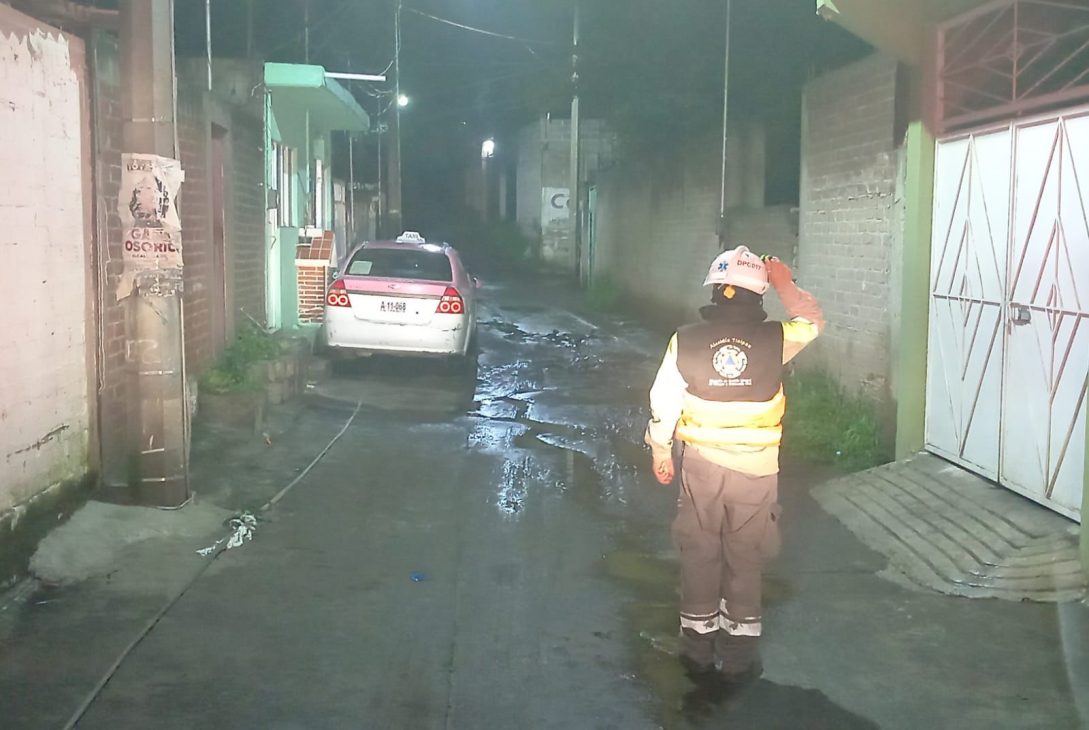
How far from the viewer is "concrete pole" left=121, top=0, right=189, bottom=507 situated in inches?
265

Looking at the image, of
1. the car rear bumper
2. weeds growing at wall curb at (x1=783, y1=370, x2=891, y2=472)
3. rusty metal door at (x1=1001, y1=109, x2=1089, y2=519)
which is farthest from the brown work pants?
the car rear bumper

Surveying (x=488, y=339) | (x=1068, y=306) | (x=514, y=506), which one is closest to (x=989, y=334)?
(x=1068, y=306)

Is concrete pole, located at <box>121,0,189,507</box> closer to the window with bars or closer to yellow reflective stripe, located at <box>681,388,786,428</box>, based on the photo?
yellow reflective stripe, located at <box>681,388,786,428</box>

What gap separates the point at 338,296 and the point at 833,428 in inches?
238

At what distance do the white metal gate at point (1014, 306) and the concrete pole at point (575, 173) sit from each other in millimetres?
17028

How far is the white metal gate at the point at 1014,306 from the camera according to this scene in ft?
20.9

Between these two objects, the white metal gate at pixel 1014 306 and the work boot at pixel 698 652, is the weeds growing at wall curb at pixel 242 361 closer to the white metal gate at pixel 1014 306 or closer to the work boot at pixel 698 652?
the white metal gate at pixel 1014 306

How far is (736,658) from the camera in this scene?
5.02 meters

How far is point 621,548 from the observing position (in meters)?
7.06

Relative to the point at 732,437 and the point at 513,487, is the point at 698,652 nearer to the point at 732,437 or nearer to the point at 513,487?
the point at 732,437

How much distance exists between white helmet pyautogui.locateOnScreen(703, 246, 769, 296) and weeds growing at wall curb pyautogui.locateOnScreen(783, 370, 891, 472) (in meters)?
4.16

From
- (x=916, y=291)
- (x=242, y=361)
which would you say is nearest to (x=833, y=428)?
(x=916, y=291)

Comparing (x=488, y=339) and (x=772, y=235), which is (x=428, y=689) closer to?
(x=772, y=235)

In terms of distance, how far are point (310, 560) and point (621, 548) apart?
1839 millimetres
